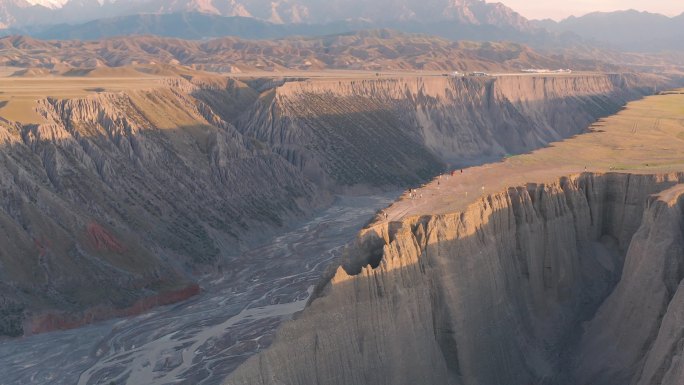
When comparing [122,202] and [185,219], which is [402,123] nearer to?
[185,219]

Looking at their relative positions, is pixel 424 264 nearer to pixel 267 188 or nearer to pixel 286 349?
pixel 286 349

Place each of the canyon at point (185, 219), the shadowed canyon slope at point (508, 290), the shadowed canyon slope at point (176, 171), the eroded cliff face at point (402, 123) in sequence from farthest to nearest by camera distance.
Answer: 1. the eroded cliff face at point (402, 123)
2. the shadowed canyon slope at point (176, 171)
3. the canyon at point (185, 219)
4. the shadowed canyon slope at point (508, 290)

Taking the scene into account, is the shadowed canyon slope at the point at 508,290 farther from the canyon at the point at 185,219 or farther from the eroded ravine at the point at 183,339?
the eroded ravine at the point at 183,339

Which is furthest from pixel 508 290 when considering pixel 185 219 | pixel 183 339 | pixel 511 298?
pixel 185 219

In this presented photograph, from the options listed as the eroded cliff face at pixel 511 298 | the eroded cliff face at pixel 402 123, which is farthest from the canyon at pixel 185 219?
the eroded cliff face at pixel 402 123

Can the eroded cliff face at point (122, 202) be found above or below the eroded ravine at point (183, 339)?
above

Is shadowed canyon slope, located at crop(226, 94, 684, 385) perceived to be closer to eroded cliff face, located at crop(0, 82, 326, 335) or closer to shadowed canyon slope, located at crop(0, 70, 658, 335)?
eroded cliff face, located at crop(0, 82, 326, 335)

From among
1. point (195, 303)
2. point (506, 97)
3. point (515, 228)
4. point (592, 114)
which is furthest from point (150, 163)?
point (592, 114)
